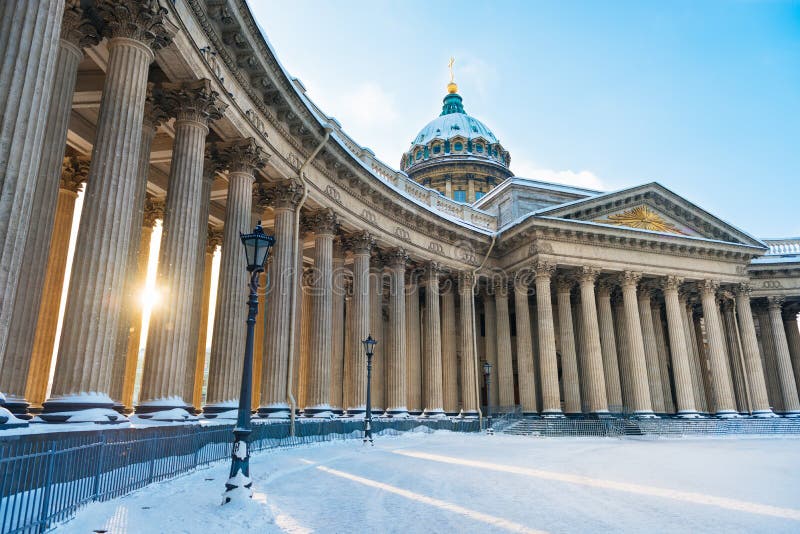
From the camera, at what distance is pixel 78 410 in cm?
973

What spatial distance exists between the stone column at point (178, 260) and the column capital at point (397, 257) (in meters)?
13.5

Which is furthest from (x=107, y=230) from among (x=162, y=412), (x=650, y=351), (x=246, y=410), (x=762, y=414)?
(x=762, y=414)

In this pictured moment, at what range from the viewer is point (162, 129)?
18.5 meters

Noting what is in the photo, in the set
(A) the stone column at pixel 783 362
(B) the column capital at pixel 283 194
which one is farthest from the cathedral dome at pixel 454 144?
(B) the column capital at pixel 283 194

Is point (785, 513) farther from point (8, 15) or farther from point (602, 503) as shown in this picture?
point (8, 15)

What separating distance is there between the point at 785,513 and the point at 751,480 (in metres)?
3.84

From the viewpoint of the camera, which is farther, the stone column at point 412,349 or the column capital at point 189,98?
the stone column at point 412,349

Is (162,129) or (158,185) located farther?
(158,185)

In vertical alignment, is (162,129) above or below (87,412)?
above

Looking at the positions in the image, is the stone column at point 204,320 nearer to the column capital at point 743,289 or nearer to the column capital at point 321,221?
the column capital at point 321,221

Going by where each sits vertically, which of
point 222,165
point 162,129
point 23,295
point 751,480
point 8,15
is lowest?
point 751,480

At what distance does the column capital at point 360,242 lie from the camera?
25.1 meters

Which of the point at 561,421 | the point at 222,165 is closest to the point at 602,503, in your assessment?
the point at 222,165

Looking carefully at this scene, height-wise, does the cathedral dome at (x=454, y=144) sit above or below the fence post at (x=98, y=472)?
above
